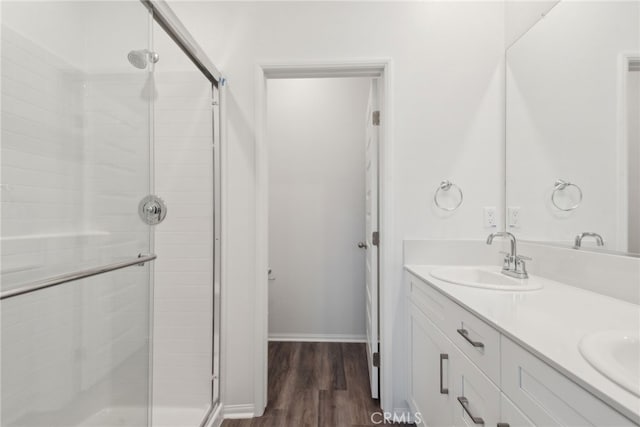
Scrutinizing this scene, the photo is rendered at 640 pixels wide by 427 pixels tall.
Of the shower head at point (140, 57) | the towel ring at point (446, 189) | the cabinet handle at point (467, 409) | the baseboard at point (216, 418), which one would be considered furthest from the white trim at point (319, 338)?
the shower head at point (140, 57)

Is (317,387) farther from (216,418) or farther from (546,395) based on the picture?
(546,395)

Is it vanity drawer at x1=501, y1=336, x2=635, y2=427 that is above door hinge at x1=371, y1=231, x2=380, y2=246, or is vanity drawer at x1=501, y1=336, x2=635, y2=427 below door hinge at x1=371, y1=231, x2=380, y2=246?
below

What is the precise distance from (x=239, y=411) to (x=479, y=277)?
1542 mm

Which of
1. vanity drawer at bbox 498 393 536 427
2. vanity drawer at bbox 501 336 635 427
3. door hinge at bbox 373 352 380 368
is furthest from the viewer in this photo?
door hinge at bbox 373 352 380 368

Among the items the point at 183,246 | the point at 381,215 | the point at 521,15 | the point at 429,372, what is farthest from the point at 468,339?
the point at 521,15

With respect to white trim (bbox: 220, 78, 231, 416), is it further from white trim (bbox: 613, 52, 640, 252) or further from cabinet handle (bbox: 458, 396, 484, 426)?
white trim (bbox: 613, 52, 640, 252)

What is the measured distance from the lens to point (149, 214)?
122 centimetres

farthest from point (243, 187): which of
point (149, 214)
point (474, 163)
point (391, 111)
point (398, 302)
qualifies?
point (474, 163)

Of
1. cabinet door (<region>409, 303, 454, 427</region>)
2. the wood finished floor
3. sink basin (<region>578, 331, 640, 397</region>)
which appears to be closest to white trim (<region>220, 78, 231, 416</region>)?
the wood finished floor

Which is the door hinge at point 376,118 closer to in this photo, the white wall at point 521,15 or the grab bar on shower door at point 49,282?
the white wall at point 521,15

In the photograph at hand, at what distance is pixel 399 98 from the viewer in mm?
1568

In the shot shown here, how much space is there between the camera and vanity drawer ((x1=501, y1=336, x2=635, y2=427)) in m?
0.46

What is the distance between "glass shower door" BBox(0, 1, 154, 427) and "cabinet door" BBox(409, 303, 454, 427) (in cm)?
131

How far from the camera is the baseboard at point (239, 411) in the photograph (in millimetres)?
1534
